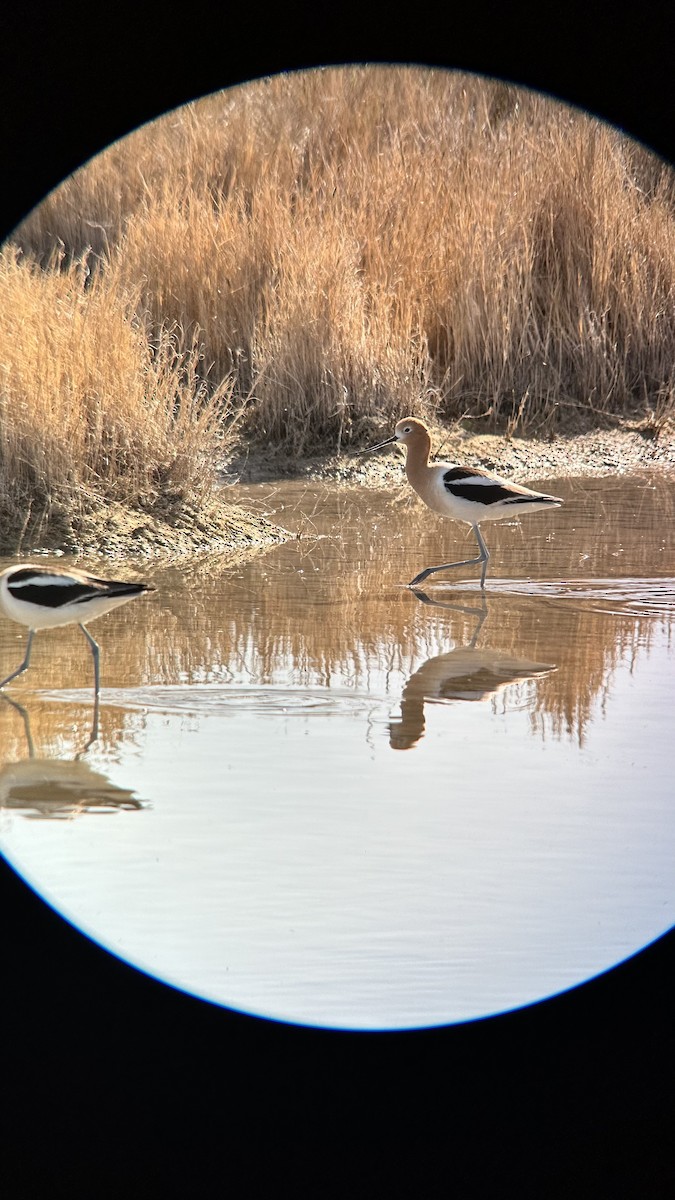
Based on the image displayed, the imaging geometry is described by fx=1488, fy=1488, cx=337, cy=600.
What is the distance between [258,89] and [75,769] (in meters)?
12.6

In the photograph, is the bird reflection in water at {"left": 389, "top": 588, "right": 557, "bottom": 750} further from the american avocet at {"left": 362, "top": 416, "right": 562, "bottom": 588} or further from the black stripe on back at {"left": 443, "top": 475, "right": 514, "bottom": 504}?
the black stripe on back at {"left": 443, "top": 475, "right": 514, "bottom": 504}

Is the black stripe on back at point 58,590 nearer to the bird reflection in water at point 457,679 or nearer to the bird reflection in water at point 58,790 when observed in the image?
the bird reflection in water at point 58,790

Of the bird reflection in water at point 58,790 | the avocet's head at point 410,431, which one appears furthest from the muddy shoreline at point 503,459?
the bird reflection in water at point 58,790

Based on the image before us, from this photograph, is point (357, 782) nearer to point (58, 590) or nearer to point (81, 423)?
point (58, 590)

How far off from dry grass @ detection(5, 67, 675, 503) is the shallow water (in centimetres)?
297

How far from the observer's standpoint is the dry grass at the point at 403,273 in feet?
34.0

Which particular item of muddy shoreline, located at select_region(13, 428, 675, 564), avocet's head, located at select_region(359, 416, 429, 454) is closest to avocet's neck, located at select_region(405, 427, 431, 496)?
avocet's head, located at select_region(359, 416, 429, 454)

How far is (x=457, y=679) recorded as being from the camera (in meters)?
5.60

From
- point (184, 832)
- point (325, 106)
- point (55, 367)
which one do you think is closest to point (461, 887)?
point (184, 832)

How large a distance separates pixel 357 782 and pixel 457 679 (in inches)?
52.1

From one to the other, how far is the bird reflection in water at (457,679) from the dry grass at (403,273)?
346 cm

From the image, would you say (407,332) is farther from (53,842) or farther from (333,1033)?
(333,1033)

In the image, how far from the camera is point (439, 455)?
1049 centimetres

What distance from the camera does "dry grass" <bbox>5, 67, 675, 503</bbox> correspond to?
10.4 m
